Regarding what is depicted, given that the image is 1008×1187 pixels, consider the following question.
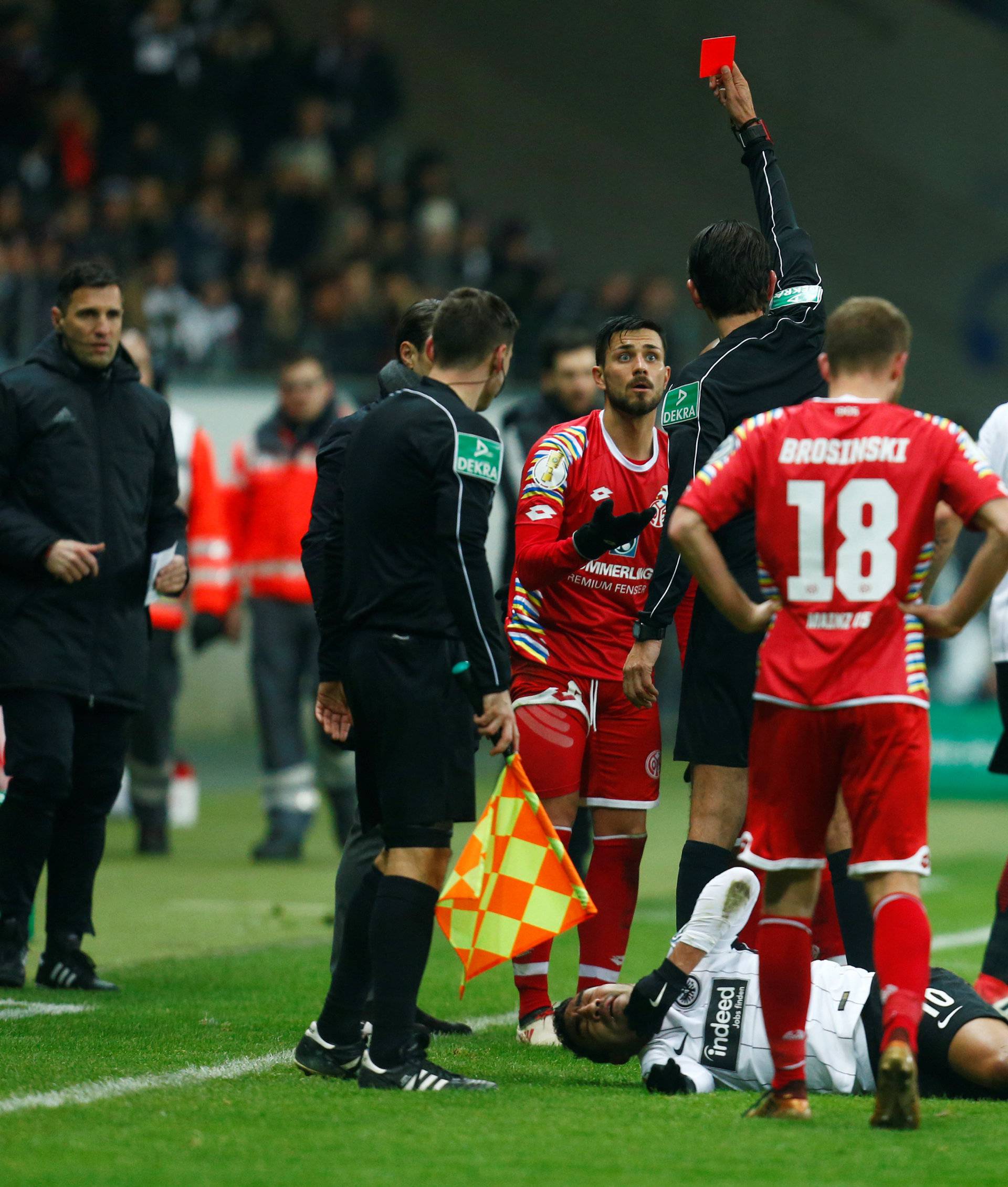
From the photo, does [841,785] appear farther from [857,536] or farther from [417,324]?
[417,324]

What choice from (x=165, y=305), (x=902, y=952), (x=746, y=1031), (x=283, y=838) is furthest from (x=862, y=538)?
(x=165, y=305)

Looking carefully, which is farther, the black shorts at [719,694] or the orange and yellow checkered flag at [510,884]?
the black shorts at [719,694]

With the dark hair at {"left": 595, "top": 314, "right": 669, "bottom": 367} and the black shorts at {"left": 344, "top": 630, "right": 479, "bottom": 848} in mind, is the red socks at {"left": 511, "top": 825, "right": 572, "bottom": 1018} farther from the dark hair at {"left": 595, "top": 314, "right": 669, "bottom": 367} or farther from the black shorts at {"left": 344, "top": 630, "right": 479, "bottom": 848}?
the dark hair at {"left": 595, "top": 314, "right": 669, "bottom": 367}

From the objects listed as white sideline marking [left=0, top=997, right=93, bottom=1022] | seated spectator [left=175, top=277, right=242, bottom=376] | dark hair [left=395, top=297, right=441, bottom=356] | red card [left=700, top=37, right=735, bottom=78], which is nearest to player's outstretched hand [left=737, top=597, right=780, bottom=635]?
dark hair [left=395, top=297, right=441, bottom=356]

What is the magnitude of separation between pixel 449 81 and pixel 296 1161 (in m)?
22.0

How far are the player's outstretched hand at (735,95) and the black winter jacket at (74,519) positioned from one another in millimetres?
2600

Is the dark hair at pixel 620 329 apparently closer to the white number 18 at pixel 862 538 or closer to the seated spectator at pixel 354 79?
the white number 18 at pixel 862 538

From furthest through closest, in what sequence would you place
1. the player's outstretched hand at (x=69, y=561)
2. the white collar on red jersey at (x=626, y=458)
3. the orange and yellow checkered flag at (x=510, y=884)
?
1. the player's outstretched hand at (x=69, y=561)
2. the white collar on red jersey at (x=626, y=458)
3. the orange and yellow checkered flag at (x=510, y=884)

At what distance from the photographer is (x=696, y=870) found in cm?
588

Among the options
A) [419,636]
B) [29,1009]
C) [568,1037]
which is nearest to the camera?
[419,636]

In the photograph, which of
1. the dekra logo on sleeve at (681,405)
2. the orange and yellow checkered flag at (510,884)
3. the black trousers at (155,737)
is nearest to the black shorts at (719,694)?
the dekra logo on sleeve at (681,405)

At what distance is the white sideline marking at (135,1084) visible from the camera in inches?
196

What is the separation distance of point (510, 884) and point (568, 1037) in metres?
0.48

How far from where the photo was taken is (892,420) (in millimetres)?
4672
